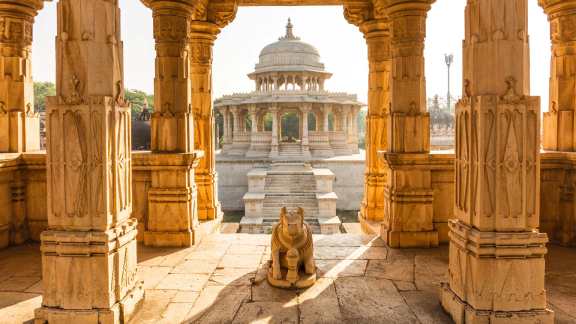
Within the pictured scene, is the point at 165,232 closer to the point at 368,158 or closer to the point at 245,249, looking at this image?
the point at 245,249

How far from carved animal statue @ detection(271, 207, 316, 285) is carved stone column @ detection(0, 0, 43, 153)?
16.9 feet

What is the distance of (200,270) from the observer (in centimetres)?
548

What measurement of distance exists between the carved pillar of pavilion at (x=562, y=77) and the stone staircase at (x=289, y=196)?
11.3 metres

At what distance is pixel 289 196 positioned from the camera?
→ 20.9 m

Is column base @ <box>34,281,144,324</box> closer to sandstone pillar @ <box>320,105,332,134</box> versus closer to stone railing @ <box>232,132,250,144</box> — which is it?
sandstone pillar @ <box>320,105,332,134</box>

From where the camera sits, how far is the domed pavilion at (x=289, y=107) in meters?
30.7

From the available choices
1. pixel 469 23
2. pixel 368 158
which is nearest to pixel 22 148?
pixel 368 158

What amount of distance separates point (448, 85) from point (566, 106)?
34834mm

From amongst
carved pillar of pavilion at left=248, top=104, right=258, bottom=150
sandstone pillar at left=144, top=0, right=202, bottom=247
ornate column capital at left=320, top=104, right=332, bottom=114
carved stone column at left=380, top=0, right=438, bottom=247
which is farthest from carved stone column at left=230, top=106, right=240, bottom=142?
carved stone column at left=380, top=0, right=438, bottom=247

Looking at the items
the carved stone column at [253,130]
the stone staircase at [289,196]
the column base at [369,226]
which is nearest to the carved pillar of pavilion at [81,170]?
the column base at [369,226]

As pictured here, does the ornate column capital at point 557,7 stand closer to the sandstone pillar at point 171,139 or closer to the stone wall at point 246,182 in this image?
the sandstone pillar at point 171,139

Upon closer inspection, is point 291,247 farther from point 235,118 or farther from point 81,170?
point 235,118

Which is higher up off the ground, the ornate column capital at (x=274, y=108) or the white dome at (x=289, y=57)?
the white dome at (x=289, y=57)

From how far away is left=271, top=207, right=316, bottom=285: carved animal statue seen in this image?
4.68m
